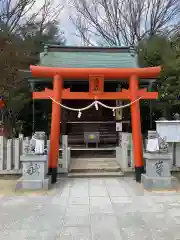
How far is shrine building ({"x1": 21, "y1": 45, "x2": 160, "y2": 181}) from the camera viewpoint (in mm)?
8656

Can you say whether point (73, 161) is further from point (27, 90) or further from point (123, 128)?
point (27, 90)

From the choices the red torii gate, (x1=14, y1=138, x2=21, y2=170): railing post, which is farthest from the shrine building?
(x1=14, y1=138, x2=21, y2=170): railing post

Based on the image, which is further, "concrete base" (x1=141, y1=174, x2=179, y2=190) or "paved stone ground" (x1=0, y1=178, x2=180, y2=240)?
"concrete base" (x1=141, y1=174, x2=179, y2=190)

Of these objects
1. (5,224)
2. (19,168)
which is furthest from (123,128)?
(5,224)

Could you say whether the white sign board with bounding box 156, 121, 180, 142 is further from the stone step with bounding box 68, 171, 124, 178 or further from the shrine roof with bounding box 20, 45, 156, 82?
the shrine roof with bounding box 20, 45, 156, 82

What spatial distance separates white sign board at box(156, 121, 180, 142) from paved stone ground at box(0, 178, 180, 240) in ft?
6.33

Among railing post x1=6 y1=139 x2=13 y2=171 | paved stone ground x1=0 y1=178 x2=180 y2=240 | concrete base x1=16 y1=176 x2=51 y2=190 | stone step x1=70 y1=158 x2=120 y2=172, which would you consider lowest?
paved stone ground x1=0 y1=178 x2=180 y2=240

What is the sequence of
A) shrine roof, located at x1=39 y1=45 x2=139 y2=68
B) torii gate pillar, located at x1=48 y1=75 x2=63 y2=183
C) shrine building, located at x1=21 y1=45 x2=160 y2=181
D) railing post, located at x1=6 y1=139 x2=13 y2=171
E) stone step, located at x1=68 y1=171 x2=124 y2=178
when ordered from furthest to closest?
shrine roof, located at x1=39 y1=45 x2=139 y2=68
stone step, located at x1=68 y1=171 x2=124 y2=178
railing post, located at x1=6 y1=139 x2=13 y2=171
shrine building, located at x1=21 y1=45 x2=160 y2=181
torii gate pillar, located at x1=48 y1=75 x2=63 y2=183

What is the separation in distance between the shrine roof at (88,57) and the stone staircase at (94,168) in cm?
365

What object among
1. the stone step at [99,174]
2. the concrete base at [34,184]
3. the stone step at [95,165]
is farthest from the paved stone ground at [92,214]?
the stone step at [95,165]

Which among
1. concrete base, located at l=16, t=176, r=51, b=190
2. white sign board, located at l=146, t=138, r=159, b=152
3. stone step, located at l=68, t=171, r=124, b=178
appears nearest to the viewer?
concrete base, located at l=16, t=176, r=51, b=190

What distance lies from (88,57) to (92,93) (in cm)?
351

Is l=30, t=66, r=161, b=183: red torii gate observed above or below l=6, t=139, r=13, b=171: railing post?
above

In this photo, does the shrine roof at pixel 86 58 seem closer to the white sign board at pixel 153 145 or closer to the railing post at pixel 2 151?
the railing post at pixel 2 151
